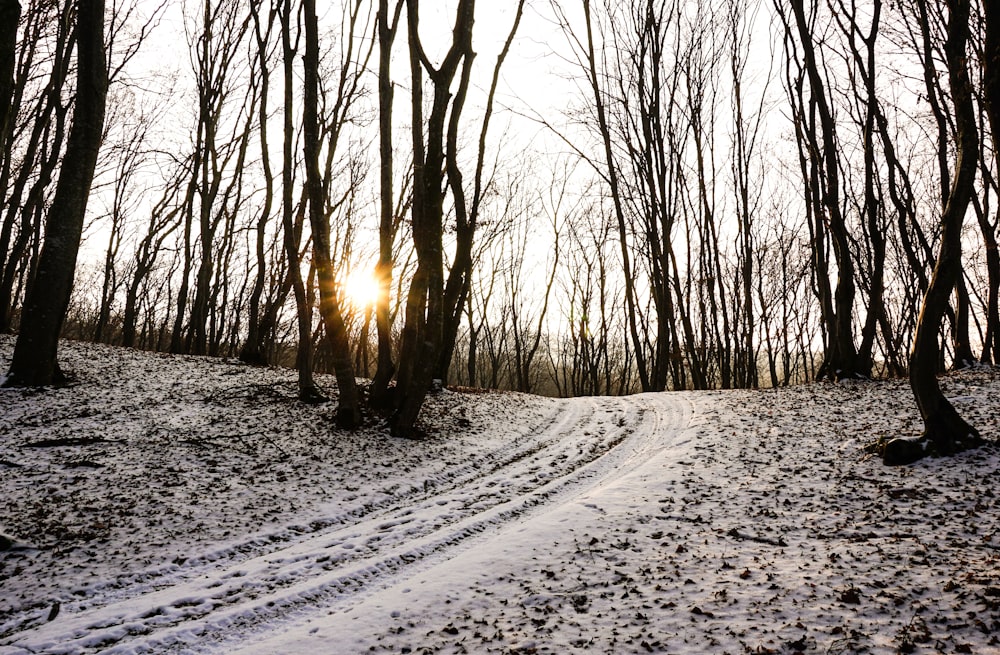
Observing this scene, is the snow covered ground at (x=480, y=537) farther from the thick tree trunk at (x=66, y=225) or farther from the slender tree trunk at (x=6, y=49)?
the slender tree trunk at (x=6, y=49)

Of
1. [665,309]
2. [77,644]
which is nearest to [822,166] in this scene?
[665,309]

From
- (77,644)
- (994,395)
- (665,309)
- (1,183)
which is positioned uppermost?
(1,183)

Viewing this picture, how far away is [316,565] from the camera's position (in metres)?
4.96

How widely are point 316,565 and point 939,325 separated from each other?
26.4 feet

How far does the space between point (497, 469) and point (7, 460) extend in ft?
21.5

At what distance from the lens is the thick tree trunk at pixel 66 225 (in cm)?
984

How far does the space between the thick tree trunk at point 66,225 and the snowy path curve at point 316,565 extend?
308 inches

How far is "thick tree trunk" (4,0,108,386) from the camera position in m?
9.84

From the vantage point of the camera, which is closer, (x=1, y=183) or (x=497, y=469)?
(x=497, y=469)

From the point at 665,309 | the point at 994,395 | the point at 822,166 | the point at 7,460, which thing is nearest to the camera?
the point at 7,460

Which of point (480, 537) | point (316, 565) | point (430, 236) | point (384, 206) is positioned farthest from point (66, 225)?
point (480, 537)

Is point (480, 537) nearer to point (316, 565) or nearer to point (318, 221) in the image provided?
point (316, 565)

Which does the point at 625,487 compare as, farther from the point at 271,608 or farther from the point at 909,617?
the point at 271,608

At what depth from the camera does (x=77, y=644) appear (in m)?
3.61
